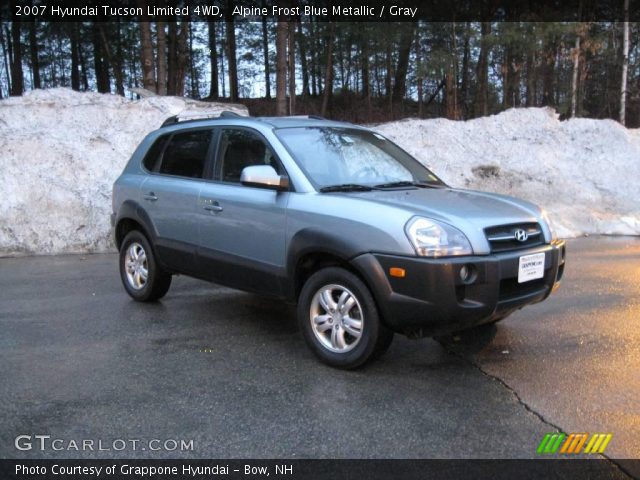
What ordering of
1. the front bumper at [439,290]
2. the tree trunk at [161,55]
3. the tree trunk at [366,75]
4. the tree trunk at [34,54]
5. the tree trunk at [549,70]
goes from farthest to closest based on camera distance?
the tree trunk at [34,54], the tree trunk at [366,75], the tree trunk at [549,70], the tree trunk at [161,55], the front bumper at [439,290]

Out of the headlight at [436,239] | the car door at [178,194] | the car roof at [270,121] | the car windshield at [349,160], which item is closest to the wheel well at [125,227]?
the car door at [178,194]

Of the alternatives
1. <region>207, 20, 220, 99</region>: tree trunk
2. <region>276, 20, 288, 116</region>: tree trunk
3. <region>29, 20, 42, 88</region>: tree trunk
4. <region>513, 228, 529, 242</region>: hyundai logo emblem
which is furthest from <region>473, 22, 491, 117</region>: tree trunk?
<region>29, 20, 42, 88</region>: tree trunk

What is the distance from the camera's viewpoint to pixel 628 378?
4059mm

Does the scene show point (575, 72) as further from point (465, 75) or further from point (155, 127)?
point (155, 127)

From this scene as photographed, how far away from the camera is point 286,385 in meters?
4.00

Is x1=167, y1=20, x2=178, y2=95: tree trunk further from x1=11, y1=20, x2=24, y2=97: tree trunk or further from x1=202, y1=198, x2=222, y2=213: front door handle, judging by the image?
x1=202, y1=198, x2=222, y2=213: front door handle

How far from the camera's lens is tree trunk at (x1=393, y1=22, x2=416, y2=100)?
19.9m

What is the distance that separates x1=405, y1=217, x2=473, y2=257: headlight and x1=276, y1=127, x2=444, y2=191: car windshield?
87 centimetres

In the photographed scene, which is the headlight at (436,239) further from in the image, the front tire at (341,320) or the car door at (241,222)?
the car door at (241,222)

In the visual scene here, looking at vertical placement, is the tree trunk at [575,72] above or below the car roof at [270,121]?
above

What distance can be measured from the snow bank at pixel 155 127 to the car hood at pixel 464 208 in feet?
23.9

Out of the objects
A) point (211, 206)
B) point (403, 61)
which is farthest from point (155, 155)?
point (403, 61)

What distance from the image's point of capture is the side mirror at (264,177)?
4.47 meters
